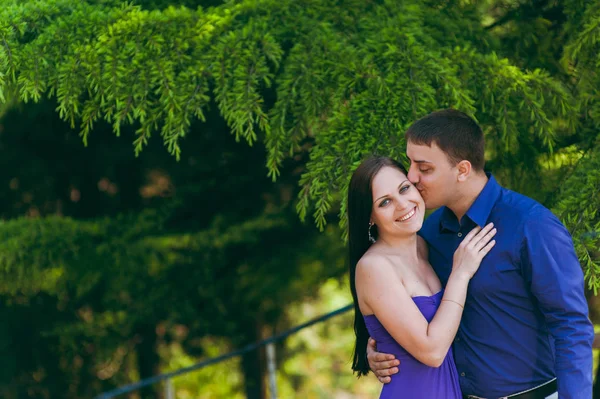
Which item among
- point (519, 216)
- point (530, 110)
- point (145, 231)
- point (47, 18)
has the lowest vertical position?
point (145, 231)

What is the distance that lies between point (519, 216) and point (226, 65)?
117 cm

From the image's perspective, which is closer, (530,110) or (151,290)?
(530,110)

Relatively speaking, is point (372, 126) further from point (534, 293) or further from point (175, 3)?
point (175, 3)

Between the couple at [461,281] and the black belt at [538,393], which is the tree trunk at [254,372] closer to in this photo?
the couple at [461,281]

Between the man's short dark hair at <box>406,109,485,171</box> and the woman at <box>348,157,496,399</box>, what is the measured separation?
131 millimetres

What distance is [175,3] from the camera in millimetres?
3391

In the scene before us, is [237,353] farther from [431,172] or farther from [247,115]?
[431,172]

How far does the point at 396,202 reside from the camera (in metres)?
2.44

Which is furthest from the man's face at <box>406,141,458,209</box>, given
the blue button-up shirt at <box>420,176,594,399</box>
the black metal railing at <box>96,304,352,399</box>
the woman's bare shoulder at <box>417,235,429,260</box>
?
the black metal railing at <box>96,304,352,399</box>

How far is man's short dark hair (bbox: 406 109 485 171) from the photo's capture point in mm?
2434

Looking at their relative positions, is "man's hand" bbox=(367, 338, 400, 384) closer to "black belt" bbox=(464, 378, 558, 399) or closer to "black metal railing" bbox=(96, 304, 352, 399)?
"black belt" bbox=(464, 378, 558, 399)

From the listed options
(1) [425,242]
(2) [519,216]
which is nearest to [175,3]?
(1) [425,242]

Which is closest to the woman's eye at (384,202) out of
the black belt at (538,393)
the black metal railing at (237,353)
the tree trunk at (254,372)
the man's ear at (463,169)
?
the man's ear at (463,169)

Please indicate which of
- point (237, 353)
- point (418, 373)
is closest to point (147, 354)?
point (237, 353)
